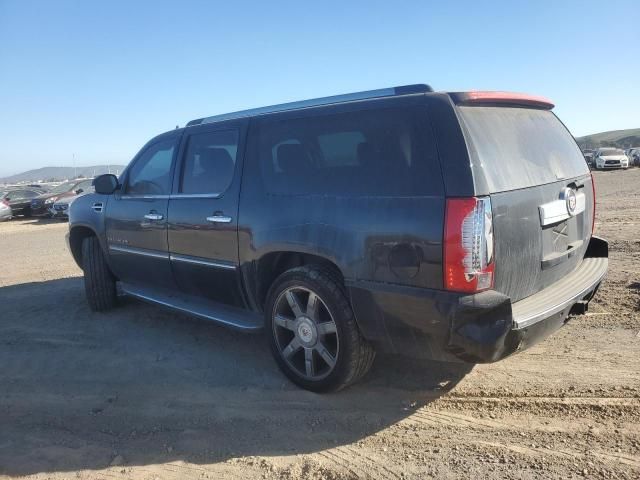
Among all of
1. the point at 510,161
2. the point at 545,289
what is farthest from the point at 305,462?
the point at 510,161

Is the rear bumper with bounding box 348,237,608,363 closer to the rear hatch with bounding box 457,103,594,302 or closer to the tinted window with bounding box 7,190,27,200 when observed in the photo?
the rear hatch with bounding box 457,103,594,302

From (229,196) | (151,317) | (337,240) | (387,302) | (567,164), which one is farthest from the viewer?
(151,317)

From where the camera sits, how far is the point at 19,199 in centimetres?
2208

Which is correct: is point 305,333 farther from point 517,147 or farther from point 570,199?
point 570,199

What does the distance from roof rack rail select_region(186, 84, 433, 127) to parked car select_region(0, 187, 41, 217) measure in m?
20.7

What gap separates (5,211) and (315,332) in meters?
21.5

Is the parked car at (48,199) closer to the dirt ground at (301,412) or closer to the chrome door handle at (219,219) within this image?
the dirt ground at (301,412)

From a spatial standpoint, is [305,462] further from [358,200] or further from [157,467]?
[358,200]

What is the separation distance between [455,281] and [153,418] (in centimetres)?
222

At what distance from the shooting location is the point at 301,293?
11.9 ft

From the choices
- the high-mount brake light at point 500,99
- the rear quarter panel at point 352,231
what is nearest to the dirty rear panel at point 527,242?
the rear quarter panel at point 352,231

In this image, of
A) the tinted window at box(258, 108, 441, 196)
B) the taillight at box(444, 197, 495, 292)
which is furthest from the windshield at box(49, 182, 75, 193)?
the taillight at box(444, 197, 495, 292)

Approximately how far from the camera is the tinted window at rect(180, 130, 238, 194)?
4.17m

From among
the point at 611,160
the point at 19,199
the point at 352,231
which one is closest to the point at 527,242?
the point at 352,231
